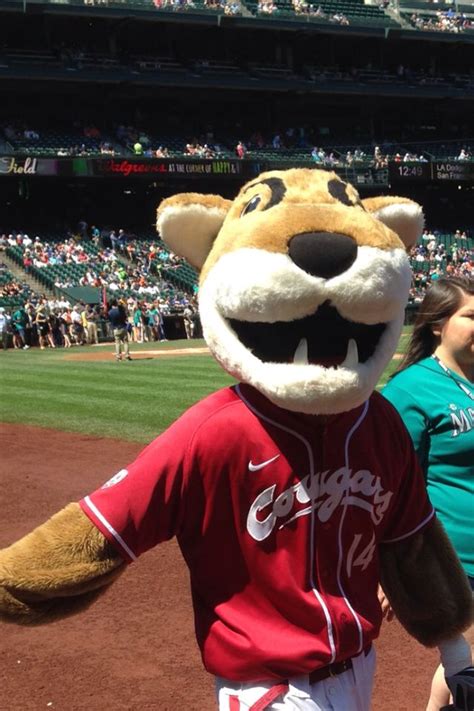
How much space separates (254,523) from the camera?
2070 millimetres

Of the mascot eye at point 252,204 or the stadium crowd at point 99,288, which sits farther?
the stadium crowd at point 99,288

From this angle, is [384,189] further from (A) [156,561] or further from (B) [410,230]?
(B) [410,230]

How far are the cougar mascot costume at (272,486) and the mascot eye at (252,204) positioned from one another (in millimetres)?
17

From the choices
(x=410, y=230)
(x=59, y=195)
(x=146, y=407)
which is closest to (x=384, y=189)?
(x=59, y=195)

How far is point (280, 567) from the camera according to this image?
2066 mm

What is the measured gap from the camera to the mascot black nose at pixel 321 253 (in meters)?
2.03

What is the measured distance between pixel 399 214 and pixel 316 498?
0.85 metres

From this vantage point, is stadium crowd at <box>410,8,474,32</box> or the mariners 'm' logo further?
stadium crowd at <box>410,8,474,32</box>

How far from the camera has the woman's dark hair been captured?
11.1 ft

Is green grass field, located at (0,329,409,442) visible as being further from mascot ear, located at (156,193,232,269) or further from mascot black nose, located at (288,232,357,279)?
mascot black nose, located at (288,232,357,279)

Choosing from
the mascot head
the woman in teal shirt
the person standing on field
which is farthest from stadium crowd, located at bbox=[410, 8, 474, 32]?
the mascot head

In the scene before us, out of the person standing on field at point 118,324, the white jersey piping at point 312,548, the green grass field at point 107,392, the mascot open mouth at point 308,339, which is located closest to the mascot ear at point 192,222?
the mascot open mouth at point 308,339

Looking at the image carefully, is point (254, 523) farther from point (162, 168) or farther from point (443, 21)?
point (443, 21)

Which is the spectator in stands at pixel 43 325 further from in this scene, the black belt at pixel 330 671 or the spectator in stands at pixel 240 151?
the black belt at pixel 330 671
